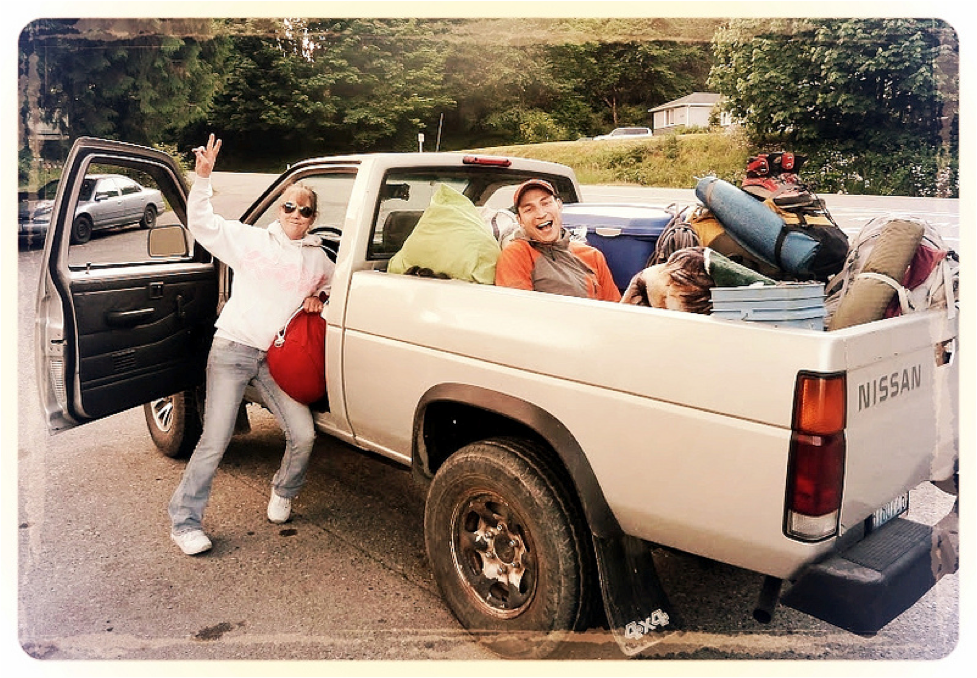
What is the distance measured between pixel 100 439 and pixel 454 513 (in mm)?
3468

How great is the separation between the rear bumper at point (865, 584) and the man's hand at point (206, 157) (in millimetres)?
2881

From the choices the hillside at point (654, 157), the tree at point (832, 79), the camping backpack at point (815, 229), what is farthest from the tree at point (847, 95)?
the camping backpack at point (815, 229)

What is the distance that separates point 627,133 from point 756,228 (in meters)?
4.50

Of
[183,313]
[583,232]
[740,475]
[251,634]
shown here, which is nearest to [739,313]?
[740,475]

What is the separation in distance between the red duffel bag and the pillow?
0.50 metres

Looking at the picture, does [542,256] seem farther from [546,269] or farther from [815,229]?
[815,229]

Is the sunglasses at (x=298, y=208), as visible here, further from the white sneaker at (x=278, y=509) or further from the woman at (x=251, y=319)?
the white sneaker at (x=278, y=509)

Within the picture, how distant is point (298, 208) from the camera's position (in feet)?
11.7

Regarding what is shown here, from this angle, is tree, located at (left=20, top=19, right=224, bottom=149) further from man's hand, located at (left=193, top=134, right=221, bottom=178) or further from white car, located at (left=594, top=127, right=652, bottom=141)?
white car, located at (left=594, top=127, right=652, bottom=141)

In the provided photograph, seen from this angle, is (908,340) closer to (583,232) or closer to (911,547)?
(911,547)

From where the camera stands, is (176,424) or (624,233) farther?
(176,424)

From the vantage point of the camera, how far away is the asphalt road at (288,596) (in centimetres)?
276

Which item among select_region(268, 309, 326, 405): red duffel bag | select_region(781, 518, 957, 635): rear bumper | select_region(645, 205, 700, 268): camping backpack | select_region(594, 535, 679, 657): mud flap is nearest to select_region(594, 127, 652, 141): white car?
select_region(645, 205, 700, 268): camping backpack

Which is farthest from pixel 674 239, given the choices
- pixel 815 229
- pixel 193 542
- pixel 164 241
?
pixel 193 542
